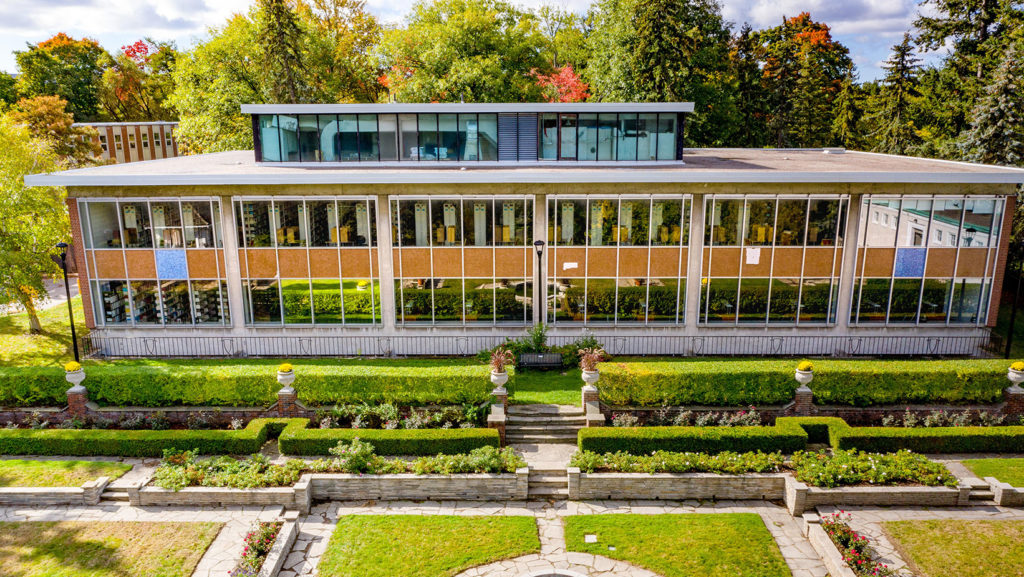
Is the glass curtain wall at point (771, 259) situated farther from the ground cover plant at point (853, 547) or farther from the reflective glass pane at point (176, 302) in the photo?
the reflective glass pane at point (176, 302)

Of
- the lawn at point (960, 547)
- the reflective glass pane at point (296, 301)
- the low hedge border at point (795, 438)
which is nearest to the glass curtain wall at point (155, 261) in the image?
the reflective glass pane at point (296, 301)

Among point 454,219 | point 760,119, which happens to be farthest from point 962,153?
point 454,219

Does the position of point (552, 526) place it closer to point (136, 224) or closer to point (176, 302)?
point (176, 302)

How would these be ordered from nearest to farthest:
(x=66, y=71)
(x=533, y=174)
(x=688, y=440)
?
1. (x=688, y=440)
2. (x=533, y=174)
3. (x=66, y=71)

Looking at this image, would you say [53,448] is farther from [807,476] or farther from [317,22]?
[317,22]

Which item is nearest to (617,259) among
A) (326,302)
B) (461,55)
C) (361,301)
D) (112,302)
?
(361,301)

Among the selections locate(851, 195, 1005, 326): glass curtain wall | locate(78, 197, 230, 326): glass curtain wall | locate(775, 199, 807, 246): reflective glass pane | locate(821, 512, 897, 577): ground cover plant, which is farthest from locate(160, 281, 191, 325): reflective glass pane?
locate(851, 195, 1005, 326): glass curtain wall
